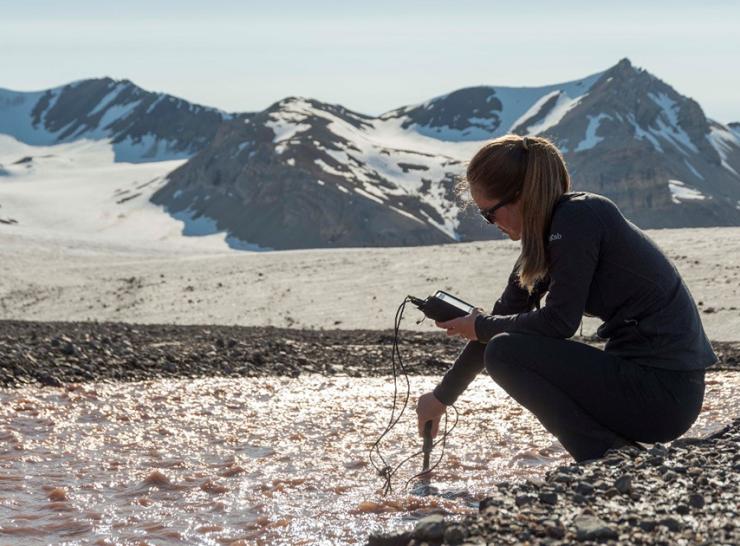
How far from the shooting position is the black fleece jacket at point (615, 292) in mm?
5617

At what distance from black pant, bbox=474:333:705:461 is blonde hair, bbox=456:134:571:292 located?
47cm

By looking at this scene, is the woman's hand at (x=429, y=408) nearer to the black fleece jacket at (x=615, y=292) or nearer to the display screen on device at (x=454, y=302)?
the display screen on device at (x=454, y=302)

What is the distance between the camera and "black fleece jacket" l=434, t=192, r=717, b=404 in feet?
18.4

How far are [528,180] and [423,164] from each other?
4690 inches

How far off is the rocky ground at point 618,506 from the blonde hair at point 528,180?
3.99 ft

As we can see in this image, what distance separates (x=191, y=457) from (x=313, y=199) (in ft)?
341

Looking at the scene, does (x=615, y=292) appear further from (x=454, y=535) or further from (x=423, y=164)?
(x=423, y=164)

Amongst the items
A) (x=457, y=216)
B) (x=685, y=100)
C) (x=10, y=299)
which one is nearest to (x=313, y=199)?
(x=457, y=216)

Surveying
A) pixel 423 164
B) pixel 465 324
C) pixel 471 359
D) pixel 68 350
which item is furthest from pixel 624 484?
pixel 423 164

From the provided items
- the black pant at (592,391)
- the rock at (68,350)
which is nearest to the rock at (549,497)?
the black pant at (592,391)

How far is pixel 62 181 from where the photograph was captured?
148m

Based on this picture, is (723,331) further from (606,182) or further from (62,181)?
(62,181)

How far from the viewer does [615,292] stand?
5824 millimetres

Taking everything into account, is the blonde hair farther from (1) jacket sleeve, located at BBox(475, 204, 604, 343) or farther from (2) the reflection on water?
(2) the reflection on water
